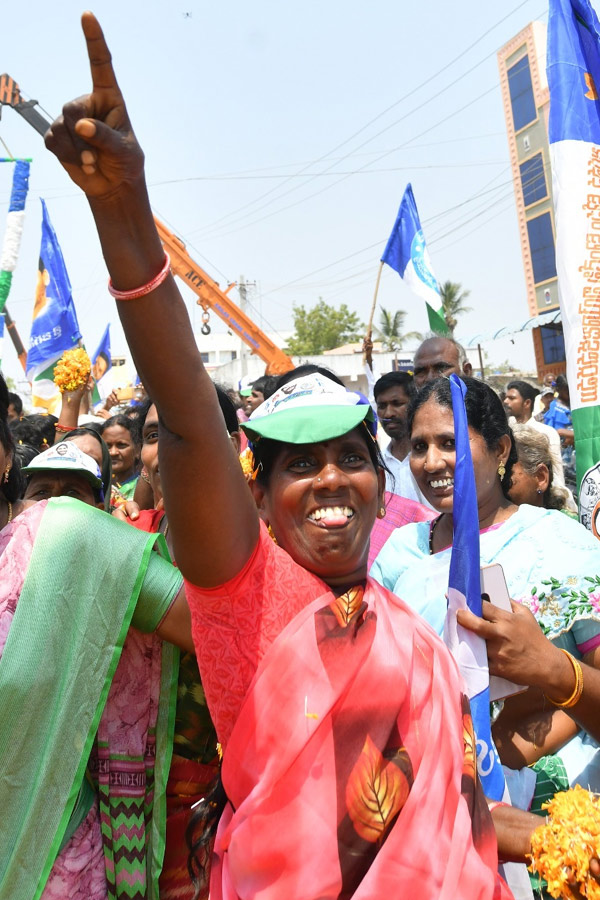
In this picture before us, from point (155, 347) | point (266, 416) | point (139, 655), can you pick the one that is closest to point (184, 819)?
point (139, 655)

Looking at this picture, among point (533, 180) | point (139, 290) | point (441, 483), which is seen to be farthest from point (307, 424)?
point (533, 180)

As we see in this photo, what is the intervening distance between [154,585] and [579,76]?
2958 mm

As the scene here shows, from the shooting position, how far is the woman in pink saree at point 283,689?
4.12 ft

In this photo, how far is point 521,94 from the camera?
3428 centimetres

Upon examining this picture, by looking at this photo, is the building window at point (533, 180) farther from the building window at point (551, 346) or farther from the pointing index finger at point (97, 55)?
the pointing index finger at point (97, 55)

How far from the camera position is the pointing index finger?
1.07m

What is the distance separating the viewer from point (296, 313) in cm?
4941

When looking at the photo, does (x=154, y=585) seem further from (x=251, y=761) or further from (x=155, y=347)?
(x=155, y=347)

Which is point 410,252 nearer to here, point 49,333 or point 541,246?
point 49,333

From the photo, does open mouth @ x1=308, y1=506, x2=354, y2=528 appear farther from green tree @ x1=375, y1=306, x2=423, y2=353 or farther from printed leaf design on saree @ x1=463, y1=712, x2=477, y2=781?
green tree @ x1=375, y1=306, x2=423, y2=353

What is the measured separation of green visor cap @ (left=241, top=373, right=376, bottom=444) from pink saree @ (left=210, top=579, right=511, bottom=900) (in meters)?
0.31

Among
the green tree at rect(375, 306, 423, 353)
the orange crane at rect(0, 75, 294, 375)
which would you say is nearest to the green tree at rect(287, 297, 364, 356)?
the green tree at rect(375, 306, 423, 353)

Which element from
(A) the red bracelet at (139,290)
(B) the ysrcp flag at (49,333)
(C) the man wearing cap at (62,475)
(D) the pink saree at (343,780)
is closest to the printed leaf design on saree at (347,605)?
(D) the pink saree at (343,780)

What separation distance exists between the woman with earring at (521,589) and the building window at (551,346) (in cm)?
3044
